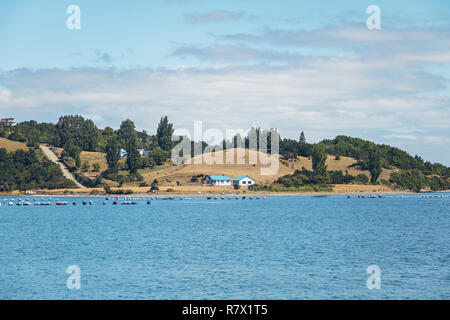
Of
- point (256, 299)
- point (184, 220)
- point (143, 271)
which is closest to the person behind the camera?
point (256, 299)

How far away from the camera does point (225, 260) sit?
5631 centimetres

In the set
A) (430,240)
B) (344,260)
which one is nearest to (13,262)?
(344,260)

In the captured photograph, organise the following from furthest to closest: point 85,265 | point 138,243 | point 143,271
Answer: point 138,243 < point 85,265 < point 143,271

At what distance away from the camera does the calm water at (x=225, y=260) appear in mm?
42000

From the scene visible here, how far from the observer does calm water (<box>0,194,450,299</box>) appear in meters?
42.0

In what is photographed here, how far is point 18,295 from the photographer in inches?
1593

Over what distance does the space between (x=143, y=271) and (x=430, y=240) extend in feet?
144

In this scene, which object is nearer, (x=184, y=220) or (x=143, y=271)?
(x=143, y=271)

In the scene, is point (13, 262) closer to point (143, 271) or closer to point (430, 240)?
point (143, 271)
